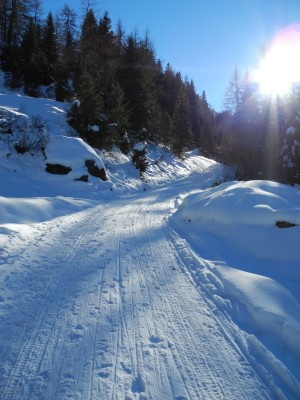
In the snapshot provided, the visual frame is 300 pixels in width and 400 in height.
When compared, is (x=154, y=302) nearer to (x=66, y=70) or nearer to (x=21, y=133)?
(x=21, y=133)

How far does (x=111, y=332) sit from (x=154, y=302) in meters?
0.90

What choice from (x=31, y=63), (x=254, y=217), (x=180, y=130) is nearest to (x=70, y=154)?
(x=254, y=217)

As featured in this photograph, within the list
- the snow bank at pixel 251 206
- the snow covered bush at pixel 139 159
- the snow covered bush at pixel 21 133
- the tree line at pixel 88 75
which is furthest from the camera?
the snow covered bush at pixel 139 159

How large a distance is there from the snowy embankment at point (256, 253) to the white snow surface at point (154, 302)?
0.08 ft

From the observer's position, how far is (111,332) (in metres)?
3.36

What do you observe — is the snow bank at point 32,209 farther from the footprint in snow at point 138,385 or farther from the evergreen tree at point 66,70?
the evergreen tree at point 66,70

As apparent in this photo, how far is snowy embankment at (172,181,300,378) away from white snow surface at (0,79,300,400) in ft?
0.08

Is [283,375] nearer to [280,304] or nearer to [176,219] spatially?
[280,304]

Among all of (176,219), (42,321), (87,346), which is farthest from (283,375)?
(176,219)

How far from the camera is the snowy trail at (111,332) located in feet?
8.64

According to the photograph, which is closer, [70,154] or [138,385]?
[138,385]

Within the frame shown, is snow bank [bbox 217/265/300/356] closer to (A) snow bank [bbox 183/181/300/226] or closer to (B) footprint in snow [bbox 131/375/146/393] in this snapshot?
(B) footprint in snow [bbox 131/375/146/393]

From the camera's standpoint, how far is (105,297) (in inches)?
162

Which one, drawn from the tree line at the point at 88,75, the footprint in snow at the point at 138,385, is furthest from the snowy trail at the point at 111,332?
the tree line at the point at 88,75
